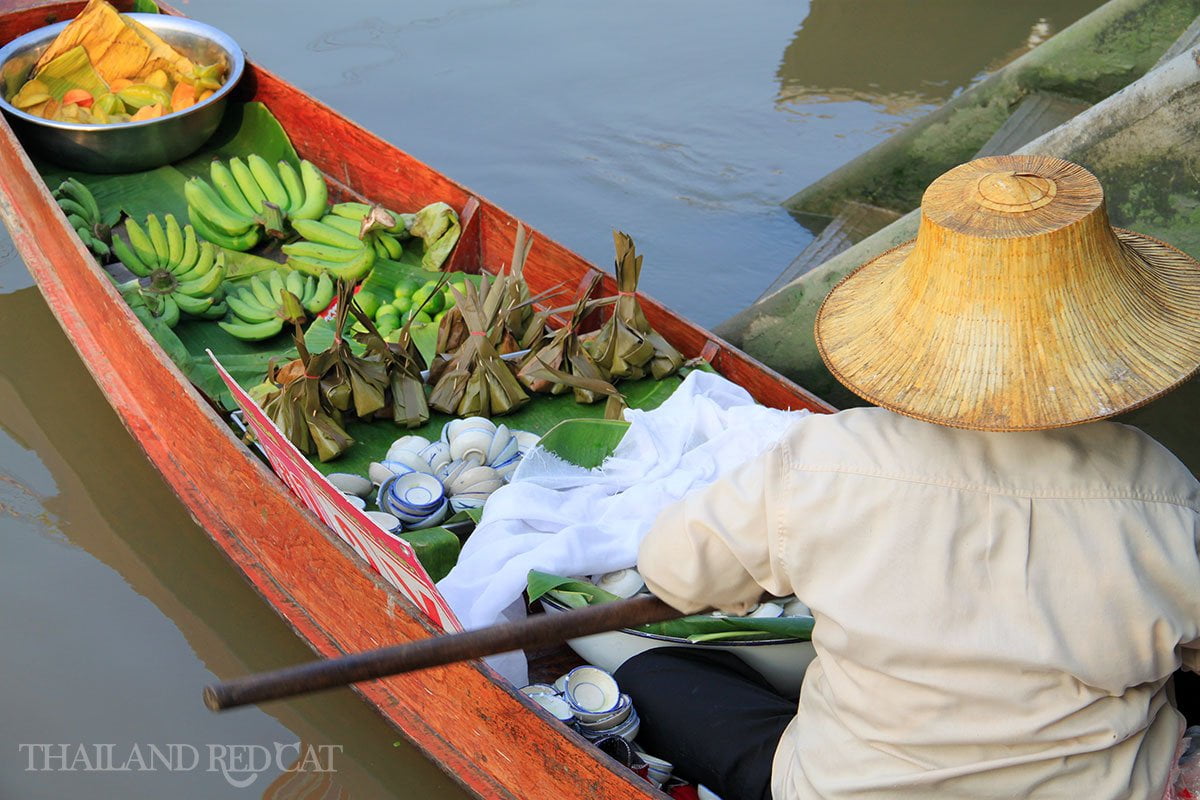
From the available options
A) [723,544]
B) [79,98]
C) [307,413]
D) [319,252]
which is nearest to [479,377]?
[307,413]

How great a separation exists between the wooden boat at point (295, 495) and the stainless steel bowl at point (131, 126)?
21 cm

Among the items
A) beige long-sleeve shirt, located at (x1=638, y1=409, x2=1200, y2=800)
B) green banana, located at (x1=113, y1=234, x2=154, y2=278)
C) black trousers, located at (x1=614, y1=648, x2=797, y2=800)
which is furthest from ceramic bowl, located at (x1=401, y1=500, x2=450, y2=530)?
green banana, located at (x1=113, y1=234, x2=154, y2=278)

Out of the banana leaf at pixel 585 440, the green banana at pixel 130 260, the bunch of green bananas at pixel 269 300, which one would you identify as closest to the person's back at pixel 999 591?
the banana leaf at pixel 585 440

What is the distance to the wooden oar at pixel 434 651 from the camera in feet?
5.58

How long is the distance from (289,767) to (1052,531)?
7.87 feet

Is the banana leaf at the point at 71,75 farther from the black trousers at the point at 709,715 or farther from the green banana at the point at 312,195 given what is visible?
the black trousers at the point at 709,715

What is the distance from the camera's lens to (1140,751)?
1647mm

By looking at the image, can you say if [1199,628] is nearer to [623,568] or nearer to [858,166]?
[623,568]

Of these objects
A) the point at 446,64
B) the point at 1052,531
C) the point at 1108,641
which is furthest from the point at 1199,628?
the point at 446,64

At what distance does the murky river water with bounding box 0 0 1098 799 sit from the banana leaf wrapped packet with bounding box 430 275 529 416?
0.93 meters

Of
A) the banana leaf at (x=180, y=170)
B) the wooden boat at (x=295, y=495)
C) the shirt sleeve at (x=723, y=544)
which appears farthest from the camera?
the banana leaf at (x=180, y=170)

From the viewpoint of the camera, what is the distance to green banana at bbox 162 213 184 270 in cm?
406

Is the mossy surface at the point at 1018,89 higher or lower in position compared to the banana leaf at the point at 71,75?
higher

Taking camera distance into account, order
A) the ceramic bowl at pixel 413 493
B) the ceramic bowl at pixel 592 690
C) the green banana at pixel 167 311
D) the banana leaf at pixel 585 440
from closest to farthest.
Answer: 1. the ceramic bowl at pixel 592 690
2. the ceramic bowl at pixel 413 493
3. the banana leaf at pixel 585 440
4. the green banana at pixel 167 311
